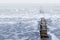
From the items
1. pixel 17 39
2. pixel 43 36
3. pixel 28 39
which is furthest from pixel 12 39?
pixel 43 36

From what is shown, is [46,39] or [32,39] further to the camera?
[32,39]

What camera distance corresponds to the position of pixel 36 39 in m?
20.5

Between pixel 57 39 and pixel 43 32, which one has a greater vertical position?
pixel 43 32

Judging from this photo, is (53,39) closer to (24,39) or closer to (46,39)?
(46,39)

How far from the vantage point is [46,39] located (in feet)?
62.2

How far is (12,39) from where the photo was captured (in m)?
20.4

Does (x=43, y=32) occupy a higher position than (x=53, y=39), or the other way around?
(x=43, y=32)

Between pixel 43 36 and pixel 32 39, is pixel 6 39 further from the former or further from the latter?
pixel 43 36

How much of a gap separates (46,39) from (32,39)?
2.70 metres

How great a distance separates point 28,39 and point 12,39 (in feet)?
8.21

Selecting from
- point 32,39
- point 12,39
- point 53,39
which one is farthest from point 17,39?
point 53,39

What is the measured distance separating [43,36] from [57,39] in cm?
327

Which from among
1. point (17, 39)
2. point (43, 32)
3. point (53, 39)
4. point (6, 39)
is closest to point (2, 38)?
point (6, 39)

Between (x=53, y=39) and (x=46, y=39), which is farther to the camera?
(x=53, y=39)
